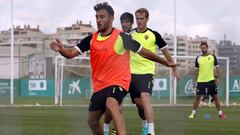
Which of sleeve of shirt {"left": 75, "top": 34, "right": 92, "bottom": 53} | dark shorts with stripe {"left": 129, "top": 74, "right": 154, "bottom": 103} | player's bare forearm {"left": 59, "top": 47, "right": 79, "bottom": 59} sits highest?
sleeve of shirt {"left": 75, "top": 34, "right": 92, "bottom": 53}

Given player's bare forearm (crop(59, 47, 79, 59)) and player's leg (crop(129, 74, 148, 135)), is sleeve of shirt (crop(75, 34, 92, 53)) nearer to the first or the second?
player's bare forearm (crop(59, 47, 79, 59))

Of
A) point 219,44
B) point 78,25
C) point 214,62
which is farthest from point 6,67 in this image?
point 214,62

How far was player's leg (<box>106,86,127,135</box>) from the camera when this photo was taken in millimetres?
6593

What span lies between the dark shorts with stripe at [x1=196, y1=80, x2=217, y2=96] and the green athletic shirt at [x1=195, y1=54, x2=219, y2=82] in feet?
0.37

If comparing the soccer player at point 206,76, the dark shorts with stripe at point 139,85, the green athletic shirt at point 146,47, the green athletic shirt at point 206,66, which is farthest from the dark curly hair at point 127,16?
the green athletic shirt at point 206,66

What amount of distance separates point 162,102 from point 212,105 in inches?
102

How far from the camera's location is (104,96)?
22.5 feet

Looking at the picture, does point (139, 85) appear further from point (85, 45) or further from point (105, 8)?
point (105, 8)

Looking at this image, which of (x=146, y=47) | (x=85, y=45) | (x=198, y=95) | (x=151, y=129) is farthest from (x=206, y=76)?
(x=85, y=45)

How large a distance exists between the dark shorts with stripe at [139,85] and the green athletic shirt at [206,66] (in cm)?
645

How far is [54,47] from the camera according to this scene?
6.79 meters

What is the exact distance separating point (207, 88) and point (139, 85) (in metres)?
6.92

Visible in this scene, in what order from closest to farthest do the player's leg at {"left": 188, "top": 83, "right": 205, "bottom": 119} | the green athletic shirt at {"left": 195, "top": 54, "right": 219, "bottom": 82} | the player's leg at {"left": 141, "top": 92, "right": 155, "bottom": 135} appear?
the player's leg at {"left": 141, "top": 92, "right": 155, "bottom": 135} → the green athletic shirt at {"left": 195, "top": 54, "right": 219, "bottom": 82} → the player's leg at {"left": 188, "top": 83, "right": 205, "bottom": 119}

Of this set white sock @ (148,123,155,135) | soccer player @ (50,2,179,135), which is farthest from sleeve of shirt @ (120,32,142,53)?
white sock @ (148,123,155,135)
